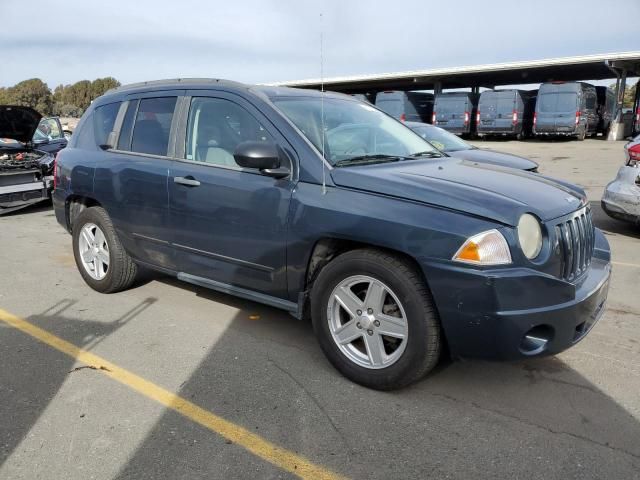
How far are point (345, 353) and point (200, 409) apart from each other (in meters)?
0.91

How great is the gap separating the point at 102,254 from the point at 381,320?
9.97 feet

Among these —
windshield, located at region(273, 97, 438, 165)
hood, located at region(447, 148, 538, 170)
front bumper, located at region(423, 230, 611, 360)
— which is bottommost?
front bumper, located at region(423, 230, 611, 360)

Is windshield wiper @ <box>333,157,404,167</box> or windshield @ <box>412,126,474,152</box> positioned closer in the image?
windshield wiper @ <box>333,157,404,167</box>

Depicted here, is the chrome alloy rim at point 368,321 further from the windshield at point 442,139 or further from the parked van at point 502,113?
the parked van at point 502,113

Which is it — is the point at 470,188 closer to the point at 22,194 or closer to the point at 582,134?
the point at 22,194

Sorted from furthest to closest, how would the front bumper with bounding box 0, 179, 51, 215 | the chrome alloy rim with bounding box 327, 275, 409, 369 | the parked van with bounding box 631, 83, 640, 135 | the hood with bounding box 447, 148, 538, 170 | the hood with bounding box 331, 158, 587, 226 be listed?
the parked van with bounding box 631, 83, 640, 135, the front bumper with bounding box 0, 179, 51, 215, the hood with bounding box 447, 148, 538, 170, the chrome alloy rim with bounding box 327, 275, 409, 369, the hood with bounding box 331, 158, 587, 226

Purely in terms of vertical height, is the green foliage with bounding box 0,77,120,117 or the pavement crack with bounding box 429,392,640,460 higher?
the green foliage with bounding box 0,77,120,117

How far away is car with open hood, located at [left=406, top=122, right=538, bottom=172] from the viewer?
8.12 metres

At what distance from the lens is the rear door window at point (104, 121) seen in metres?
4.99

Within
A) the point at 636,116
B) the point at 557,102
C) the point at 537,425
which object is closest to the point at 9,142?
the point at 537,425

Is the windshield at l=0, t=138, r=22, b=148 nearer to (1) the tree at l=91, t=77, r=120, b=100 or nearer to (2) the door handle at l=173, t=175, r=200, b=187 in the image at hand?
(2) the door handle at l=173, t=175, r=200, b=187

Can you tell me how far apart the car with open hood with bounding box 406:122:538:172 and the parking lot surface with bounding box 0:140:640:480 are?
12.6ft

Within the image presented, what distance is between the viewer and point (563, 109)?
25500mm

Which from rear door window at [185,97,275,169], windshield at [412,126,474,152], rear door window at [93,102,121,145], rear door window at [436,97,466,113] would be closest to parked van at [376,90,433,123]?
rear door window at [436,97,466,113]
